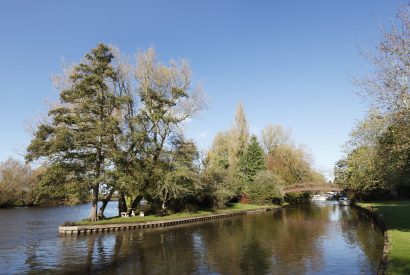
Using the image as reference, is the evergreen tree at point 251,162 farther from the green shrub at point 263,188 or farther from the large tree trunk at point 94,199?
the large tree trunk at point 94,199

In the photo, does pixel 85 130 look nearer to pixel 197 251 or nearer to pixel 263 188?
pixel 197 251

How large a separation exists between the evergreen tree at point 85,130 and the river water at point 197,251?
747 centimetres

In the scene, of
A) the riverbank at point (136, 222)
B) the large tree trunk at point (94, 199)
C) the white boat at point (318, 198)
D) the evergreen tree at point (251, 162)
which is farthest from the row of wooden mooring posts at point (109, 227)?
the white boat at point (318, 198)

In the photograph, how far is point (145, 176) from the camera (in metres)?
42.8

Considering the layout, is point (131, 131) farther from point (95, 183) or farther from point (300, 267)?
point (300, 267)

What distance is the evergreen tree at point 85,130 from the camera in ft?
124

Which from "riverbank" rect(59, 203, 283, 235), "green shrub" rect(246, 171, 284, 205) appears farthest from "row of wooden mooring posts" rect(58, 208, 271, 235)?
"green shrub" rect(246, 171, 284, 205)

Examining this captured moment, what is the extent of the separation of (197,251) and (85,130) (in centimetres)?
2104

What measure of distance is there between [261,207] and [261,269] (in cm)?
5090

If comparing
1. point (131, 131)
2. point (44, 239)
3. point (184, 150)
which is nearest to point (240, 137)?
point (184, 150)

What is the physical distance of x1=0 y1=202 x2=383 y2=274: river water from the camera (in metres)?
20.2

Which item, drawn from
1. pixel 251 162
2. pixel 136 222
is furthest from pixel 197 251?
pixel 251 162

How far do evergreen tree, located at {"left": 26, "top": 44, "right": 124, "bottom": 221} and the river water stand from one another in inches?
294

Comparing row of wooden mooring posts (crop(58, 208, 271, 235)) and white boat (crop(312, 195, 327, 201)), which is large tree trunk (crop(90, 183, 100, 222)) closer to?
row of wooden mooring posts (crop(58, 208, 271, 235))
